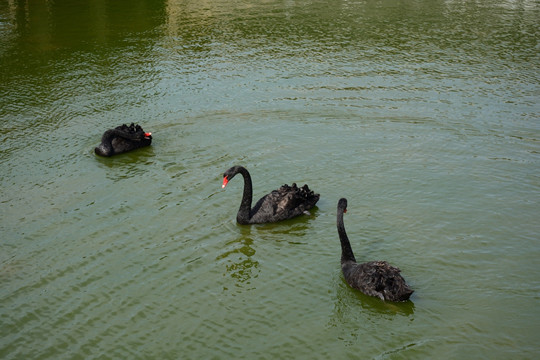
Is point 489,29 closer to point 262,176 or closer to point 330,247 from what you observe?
point 262,176

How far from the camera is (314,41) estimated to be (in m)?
20.7

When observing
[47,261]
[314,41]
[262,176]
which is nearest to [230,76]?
[314,41]

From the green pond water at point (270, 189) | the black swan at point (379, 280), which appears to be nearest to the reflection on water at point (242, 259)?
the green pond water at point (270, 189)

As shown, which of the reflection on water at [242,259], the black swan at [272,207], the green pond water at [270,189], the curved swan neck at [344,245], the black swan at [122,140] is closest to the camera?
the green pond water at [270,189]

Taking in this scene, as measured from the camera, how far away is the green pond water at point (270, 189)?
7.70m

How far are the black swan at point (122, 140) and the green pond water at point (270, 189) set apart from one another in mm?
210

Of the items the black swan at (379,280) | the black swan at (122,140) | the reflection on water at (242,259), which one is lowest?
the reflection on water at (242,259)

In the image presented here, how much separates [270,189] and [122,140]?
3715 mm

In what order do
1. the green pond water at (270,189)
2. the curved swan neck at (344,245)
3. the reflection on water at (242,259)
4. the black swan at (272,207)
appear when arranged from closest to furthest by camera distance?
the green pond water at (270,189) < the curved swan neck at (344,245) < the reflection on water at (242,259) < the black swan at (272,207)

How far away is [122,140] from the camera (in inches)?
518

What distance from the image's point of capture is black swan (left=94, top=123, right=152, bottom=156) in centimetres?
1298

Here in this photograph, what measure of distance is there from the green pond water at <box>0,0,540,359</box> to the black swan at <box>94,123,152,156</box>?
21 cm

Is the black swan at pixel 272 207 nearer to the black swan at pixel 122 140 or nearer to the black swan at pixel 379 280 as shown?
the black swan at pixel 379 280

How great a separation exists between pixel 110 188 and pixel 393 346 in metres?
6.54
